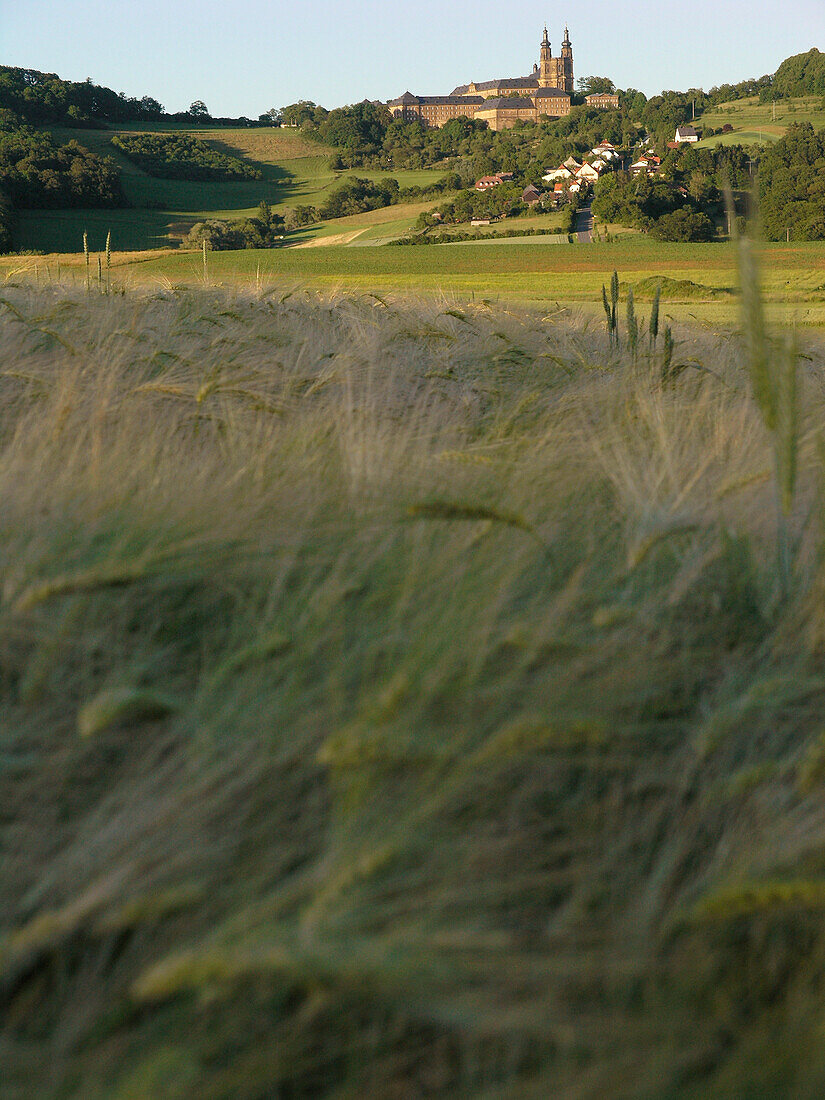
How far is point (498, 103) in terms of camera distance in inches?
4021

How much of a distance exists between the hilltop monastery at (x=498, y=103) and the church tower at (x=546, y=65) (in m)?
1.44

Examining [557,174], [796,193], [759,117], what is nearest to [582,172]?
[557,174]

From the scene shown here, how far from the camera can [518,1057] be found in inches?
26.1

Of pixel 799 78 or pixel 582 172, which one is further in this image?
pixel 799 78

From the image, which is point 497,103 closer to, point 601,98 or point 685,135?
point 601,98

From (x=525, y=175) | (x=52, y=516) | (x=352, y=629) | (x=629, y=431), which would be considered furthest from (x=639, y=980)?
(x=525, y=175)

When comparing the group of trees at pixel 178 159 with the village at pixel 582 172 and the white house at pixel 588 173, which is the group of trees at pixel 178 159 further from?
the white house at pixel 588 173

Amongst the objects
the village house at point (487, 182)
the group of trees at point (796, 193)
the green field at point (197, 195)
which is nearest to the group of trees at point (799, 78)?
the village house at point (487, 182)

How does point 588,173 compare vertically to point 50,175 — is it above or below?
above

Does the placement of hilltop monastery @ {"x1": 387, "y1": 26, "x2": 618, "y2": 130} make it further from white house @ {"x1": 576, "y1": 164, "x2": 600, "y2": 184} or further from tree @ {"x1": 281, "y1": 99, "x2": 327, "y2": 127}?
white house @ {"x1": 576, "y1": 164, "x2": 600, "y2": 184}

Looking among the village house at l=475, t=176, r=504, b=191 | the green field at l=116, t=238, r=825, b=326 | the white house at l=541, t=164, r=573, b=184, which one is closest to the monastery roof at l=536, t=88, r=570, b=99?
the white house at l=541, t=164, r=573, b=184

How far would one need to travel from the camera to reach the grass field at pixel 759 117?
50.1m

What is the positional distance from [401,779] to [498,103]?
117080mm

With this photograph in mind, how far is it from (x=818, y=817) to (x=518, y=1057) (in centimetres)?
41
